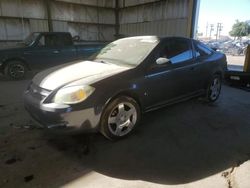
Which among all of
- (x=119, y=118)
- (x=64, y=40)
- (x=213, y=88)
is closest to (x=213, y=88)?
(x=213, y=88)

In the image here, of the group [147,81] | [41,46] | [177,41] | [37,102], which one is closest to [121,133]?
[147,81]

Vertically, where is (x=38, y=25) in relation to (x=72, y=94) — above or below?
above

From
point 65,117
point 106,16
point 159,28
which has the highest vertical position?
point 106,16

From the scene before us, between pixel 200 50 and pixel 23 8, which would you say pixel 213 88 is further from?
pixel 23 8

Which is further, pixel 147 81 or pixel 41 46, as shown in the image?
pixel 41 46

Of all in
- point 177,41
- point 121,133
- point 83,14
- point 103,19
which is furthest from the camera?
point 103,19

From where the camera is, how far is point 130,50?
344 centimetres

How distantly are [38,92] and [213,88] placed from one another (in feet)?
11.6

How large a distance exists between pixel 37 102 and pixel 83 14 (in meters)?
11.5

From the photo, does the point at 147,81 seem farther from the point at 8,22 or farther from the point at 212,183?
the point at 8,22

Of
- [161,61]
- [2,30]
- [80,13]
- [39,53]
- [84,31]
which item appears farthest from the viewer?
[84,31]

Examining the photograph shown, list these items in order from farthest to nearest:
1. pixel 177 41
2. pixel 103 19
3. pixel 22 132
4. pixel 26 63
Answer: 1. pixel 103 19
2. pixel 26 63
3. pixel 177 41
4. pixel 22 132

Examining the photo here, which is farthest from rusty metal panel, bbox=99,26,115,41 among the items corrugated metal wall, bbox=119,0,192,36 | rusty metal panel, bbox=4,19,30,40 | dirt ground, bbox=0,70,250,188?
dirt ground, bbox=0,70,250,188

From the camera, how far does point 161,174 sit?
2275 mm
